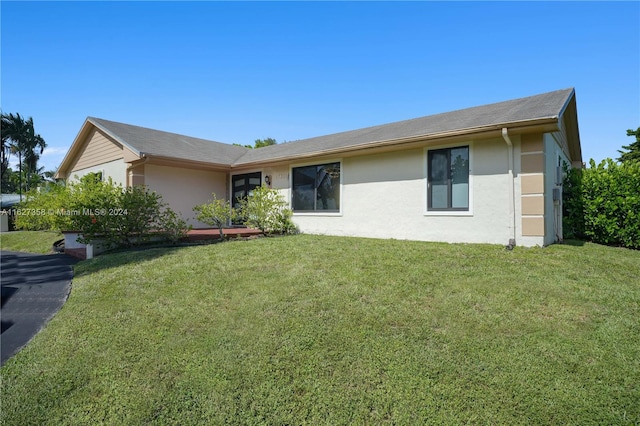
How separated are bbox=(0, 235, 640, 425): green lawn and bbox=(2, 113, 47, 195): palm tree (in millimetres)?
32102

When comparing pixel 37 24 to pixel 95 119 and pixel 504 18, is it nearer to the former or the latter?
pixel 95 119

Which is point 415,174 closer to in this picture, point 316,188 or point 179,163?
point 316,188

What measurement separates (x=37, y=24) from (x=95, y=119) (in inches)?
190

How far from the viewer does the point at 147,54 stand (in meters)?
10.2

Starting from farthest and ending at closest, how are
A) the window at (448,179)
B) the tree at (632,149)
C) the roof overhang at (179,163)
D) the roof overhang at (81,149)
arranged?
the tree at (632,149), the roof overhang at (81,149), the roof overhang at (179,163), the window at (448,179)

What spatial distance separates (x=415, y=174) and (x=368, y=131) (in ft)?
12.1

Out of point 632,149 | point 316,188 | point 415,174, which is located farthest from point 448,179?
point 632,149

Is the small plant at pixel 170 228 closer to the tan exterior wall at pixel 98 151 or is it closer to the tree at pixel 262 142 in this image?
the tan exterior wall at pixel 98 151

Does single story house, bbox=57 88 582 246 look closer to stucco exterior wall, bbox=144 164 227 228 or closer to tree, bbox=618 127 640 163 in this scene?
stucco exterior wall, bbox=144 164 227 228

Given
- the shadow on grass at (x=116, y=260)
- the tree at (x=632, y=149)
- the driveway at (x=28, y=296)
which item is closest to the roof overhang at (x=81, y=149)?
the driveway at (x=28, y=296)

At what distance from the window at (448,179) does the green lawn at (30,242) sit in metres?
11.6

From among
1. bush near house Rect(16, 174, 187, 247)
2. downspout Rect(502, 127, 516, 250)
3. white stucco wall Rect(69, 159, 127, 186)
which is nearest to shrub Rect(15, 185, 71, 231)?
white stucco wall Rect(69, 159, 127, 186)

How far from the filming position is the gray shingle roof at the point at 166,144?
36.6ft

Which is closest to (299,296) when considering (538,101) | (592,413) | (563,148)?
(592,413)
